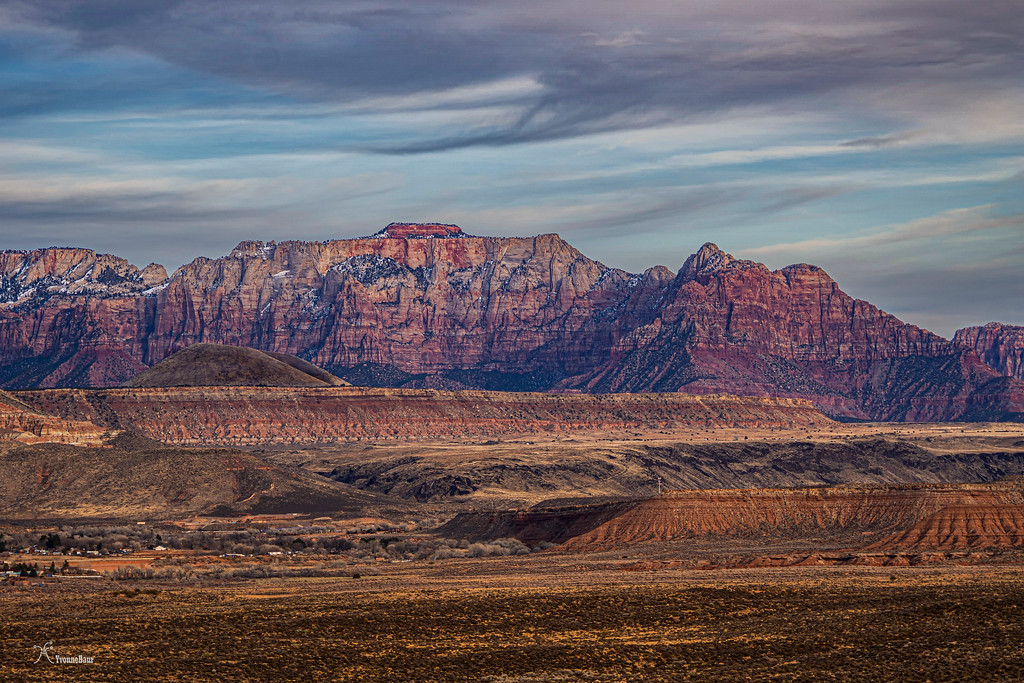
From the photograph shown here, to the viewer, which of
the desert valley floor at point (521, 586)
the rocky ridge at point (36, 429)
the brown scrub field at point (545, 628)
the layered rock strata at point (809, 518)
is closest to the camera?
the brown scrub field at point (545, 628)

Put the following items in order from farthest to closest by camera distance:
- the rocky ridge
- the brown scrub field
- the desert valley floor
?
the rocky ridge
the desert valley floor
the brown scrub field

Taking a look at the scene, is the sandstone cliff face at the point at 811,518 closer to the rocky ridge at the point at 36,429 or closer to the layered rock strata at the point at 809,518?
the layered rock strata at the point at 809,518

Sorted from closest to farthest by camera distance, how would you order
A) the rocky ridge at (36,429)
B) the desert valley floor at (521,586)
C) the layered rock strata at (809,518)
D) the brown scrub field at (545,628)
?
the brown scrub field at (545,628) < the desert valley floor at (521,586) < the layered rock strata at (809,518) < the rocky ridge at (36,429)

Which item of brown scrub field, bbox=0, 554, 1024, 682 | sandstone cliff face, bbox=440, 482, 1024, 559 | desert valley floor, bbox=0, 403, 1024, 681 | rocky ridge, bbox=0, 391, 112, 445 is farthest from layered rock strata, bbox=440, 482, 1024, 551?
rocky ridge, bbox=0, 391, 112, 445

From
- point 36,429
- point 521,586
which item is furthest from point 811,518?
point 36,429

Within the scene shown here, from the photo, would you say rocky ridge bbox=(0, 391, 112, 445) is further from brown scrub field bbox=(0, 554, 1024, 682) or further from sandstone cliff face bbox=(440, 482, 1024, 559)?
brown scrub field bbox=(0, 554, 1024, 682)

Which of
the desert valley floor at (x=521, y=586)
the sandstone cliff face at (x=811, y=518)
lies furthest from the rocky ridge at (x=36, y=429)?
the sandstone cliff face at (x=811, y=518)

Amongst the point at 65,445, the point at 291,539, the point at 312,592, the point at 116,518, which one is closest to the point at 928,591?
the point at 312,592

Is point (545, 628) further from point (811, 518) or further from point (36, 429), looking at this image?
point (36, 429)

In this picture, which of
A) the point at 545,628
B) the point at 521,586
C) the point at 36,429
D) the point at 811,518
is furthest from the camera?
the point at 36,429

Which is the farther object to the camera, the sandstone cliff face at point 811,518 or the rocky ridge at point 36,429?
the rocky ridge at point 36,429

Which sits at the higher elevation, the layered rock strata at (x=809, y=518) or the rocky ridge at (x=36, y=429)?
the rocky ridge at (x=36, y=429)

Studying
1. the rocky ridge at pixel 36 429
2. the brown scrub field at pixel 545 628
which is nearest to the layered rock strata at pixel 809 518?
the brown scrub field at pixel 545 628

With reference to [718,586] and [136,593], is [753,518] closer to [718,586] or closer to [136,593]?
[718,586]
